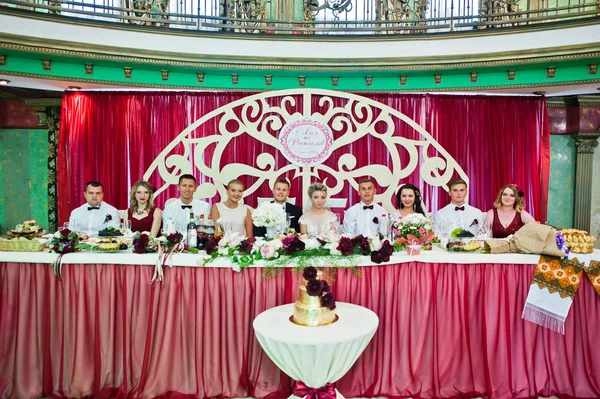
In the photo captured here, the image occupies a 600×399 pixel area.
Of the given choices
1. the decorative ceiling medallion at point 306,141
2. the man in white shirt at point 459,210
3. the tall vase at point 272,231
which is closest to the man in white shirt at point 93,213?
the tall vase at point 272,231

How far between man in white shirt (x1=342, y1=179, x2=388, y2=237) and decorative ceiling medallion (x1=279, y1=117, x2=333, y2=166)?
0.86 meters

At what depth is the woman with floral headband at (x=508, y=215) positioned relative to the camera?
426 cm

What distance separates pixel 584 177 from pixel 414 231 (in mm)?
5435

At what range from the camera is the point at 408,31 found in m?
6.40

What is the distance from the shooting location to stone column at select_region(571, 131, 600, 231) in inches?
288

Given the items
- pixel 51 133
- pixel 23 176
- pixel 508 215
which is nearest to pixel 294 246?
pixel 508 215

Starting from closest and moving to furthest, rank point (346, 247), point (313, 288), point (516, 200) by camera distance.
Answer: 1. point (313, 288)
2. point (346, 247)
3. point (516, 200)

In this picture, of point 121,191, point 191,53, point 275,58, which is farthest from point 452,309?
point 121,191

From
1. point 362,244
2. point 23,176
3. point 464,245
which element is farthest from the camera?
point 23,176

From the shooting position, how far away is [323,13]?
22.2 feet

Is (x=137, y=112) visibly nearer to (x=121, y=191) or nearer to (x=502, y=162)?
(x=121, y=191)

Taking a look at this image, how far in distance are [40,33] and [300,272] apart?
4.56 m

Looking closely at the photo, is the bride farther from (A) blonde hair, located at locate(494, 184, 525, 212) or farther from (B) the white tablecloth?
(A) blonde hair, located at locate(494, 184, 525, 212)

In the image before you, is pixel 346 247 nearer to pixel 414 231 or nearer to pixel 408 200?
pixel 414 231
